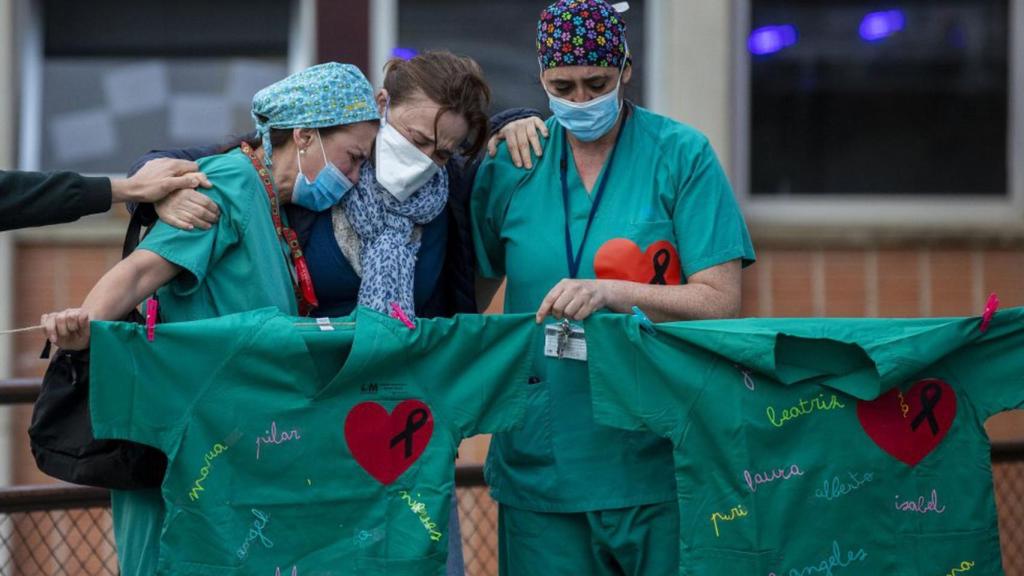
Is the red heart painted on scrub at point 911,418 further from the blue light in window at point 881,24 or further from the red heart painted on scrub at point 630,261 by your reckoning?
the blue light in window at point 881,24

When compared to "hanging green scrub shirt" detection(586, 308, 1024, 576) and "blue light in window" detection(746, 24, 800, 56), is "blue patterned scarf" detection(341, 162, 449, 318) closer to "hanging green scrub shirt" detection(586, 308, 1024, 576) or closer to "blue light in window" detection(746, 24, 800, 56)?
"hanging green scrub shirt" detection(586, 308, 1024, 576)

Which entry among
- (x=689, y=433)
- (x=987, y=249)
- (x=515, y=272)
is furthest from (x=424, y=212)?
(x=987, y=249)

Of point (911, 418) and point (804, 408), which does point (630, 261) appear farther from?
point (911, 418)

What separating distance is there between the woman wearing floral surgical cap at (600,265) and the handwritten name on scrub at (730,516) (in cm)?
15

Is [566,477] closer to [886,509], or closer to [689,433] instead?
[689,433]

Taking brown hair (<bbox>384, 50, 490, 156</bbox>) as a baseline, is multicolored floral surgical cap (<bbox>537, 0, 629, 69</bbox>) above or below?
above

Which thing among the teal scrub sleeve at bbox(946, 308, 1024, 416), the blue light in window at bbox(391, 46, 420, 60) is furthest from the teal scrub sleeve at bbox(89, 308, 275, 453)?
the blue light in window at bbox(391, 46, 420, 60)

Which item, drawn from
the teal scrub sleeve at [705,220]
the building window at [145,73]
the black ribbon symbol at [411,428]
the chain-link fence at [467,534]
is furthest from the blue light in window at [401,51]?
the black ribbon symbol at [411,428]

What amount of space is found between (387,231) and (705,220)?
74cm

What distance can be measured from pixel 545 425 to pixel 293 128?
91cm

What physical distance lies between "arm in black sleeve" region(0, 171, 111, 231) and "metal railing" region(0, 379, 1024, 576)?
105 centimetres

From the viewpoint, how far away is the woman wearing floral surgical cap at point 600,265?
3.34 metres

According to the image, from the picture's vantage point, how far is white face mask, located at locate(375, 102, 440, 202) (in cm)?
332

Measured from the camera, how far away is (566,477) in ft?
11.0
